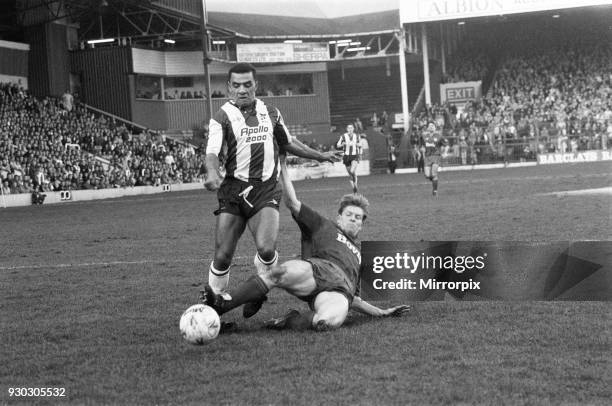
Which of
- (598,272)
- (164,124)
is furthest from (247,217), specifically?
(164,124)

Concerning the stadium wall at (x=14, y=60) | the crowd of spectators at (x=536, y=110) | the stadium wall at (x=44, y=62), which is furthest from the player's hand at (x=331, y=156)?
the stadium wall at (x=44, y=62)

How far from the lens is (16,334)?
25.6 ft

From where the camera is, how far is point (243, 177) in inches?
309

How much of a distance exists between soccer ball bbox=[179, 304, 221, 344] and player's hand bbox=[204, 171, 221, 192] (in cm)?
99

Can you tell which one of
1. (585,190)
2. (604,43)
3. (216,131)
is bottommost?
(585,190)

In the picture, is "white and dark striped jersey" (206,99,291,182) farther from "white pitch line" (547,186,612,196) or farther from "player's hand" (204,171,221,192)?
"white pitch line" (547,186,612,196)

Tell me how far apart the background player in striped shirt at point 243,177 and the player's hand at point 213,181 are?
254 mm

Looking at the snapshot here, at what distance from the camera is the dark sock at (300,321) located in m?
7.52

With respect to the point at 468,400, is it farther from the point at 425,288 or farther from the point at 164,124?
the point at 164,124

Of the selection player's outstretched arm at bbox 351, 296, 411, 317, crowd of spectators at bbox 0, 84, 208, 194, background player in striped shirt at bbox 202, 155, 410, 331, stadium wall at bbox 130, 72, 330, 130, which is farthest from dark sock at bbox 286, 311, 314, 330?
stadium wall at bbox 130, 72, 330, 130

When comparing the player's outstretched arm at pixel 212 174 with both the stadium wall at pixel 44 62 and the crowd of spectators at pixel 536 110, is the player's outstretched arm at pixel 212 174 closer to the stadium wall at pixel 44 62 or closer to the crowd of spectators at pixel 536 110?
the crowd of spectators at pixel 536 110

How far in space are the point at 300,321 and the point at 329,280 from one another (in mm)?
400

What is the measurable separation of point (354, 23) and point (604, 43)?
1451 cm

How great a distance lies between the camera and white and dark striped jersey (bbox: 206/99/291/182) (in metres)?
7.82
